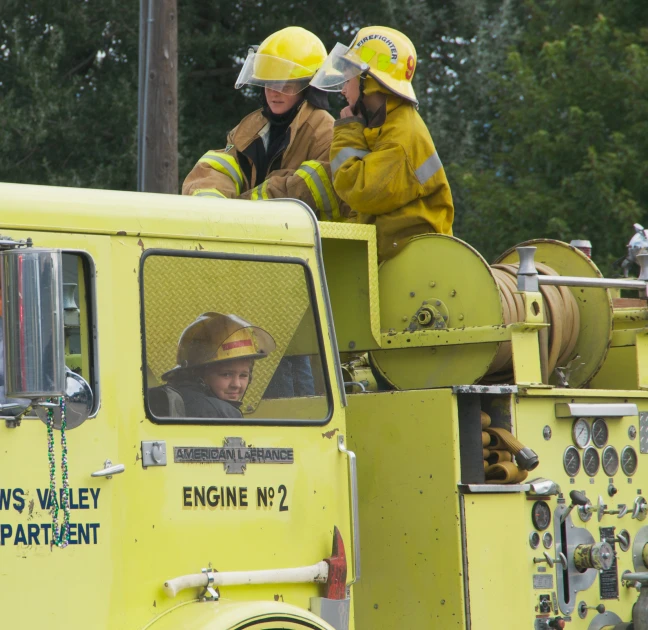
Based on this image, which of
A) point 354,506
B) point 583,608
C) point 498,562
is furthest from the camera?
point 583,608

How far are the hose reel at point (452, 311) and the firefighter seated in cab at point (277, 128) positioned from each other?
2.94 ft

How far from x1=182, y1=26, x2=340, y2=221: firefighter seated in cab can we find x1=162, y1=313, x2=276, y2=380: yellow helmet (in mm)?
1608

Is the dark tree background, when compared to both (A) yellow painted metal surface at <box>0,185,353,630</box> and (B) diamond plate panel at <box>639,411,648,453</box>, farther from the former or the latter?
(A) yellow painted metal surface at <box>0,185,353,630</box>

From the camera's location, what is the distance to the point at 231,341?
4121 millimetres

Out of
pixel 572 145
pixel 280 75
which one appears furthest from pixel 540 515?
pixel 572 145

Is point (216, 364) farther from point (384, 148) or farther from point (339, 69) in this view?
point (339, 69)

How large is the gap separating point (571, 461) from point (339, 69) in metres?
1.98

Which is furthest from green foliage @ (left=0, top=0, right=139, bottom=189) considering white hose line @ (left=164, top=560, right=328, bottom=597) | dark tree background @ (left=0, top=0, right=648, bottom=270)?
white hose line @ (left=164, top=560, right=328, bottom=597)

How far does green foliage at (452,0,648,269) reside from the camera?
50.3 feet

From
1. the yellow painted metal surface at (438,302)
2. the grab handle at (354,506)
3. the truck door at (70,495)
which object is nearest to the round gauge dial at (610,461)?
the yellow painted metal surface at (438,302)

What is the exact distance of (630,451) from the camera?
5258 mm

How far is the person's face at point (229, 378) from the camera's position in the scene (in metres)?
4.07

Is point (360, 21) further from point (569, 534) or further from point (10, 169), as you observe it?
point (569, 534)

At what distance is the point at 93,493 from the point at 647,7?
594 inches
